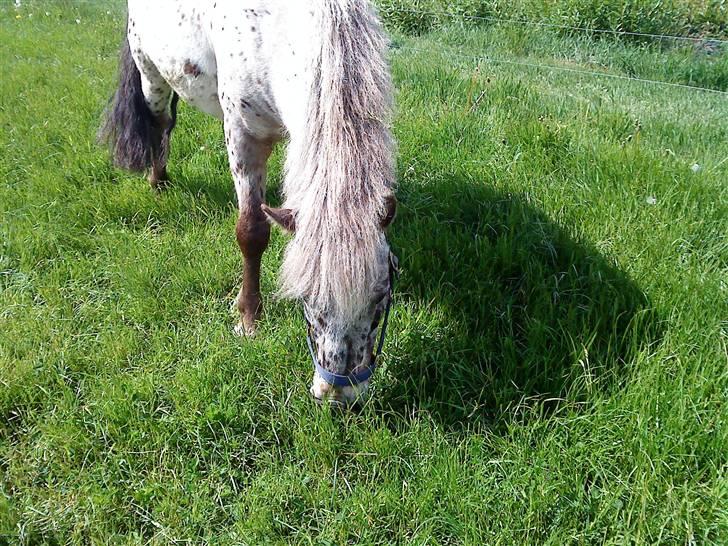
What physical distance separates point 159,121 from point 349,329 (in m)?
2.93

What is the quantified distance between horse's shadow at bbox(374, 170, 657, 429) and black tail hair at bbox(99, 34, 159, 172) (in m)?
1.92

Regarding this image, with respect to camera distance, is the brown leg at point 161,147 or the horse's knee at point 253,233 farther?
the brown leg at point 161,147

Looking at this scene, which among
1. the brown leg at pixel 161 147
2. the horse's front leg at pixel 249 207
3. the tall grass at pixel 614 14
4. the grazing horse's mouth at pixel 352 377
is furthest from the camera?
the tall grass at pixel 614 14

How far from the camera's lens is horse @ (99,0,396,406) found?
1842 millimetres

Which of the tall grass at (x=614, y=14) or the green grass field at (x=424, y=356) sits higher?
the tall grass at (x=614, y=14)

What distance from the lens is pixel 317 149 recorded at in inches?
79.0

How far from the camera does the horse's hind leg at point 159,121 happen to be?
13.1 ft

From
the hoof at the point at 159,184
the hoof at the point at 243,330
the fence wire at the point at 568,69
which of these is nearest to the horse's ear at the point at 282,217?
the hoof at the point at 243,330

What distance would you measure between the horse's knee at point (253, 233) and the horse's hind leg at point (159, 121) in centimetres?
154

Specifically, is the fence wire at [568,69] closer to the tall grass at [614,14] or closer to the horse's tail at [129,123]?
the tall grass at [614,14]

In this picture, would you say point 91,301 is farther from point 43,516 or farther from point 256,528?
point 256,528

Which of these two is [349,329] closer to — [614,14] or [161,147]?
[161,147]

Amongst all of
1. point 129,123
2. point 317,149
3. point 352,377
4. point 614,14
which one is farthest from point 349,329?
point 614,14

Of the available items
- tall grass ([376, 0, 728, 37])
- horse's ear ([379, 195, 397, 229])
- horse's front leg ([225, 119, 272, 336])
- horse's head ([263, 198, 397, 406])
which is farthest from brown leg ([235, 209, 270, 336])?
tall grass ([376, 0, 728, 37])
